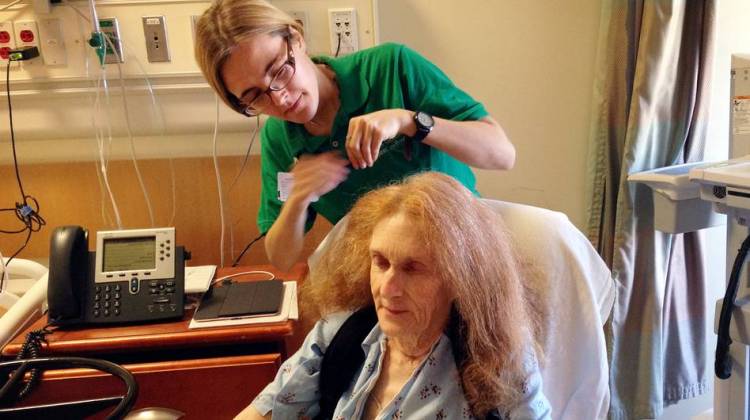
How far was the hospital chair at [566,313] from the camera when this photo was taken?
3.13 feet

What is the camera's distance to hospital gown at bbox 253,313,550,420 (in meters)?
0.89

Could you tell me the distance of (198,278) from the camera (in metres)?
1.43

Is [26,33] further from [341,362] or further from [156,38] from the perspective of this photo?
[341,362]

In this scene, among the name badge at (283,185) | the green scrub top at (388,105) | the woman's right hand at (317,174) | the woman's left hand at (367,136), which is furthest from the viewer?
the name badge at (283,185)

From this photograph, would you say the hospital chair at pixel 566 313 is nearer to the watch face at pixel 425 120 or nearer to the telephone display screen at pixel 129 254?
the watch face at pixel 425 120

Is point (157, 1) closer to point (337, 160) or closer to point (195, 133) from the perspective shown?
point (195, 133)

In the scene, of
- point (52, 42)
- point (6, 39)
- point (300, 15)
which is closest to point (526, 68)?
point (300, 15)

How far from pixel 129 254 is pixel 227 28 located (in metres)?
0.58

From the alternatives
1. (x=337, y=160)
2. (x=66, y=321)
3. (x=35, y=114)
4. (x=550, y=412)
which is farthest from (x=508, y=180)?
(x=35, y=114)

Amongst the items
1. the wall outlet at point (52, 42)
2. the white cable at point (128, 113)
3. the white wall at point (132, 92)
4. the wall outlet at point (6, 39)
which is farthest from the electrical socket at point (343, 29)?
the wall outlet at point (6, 39)

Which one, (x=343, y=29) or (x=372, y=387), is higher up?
(x=343, y=29)

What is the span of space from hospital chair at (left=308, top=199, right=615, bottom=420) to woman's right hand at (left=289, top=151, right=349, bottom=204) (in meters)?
0.28

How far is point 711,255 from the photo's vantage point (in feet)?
6.48

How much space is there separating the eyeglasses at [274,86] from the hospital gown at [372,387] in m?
0.42
